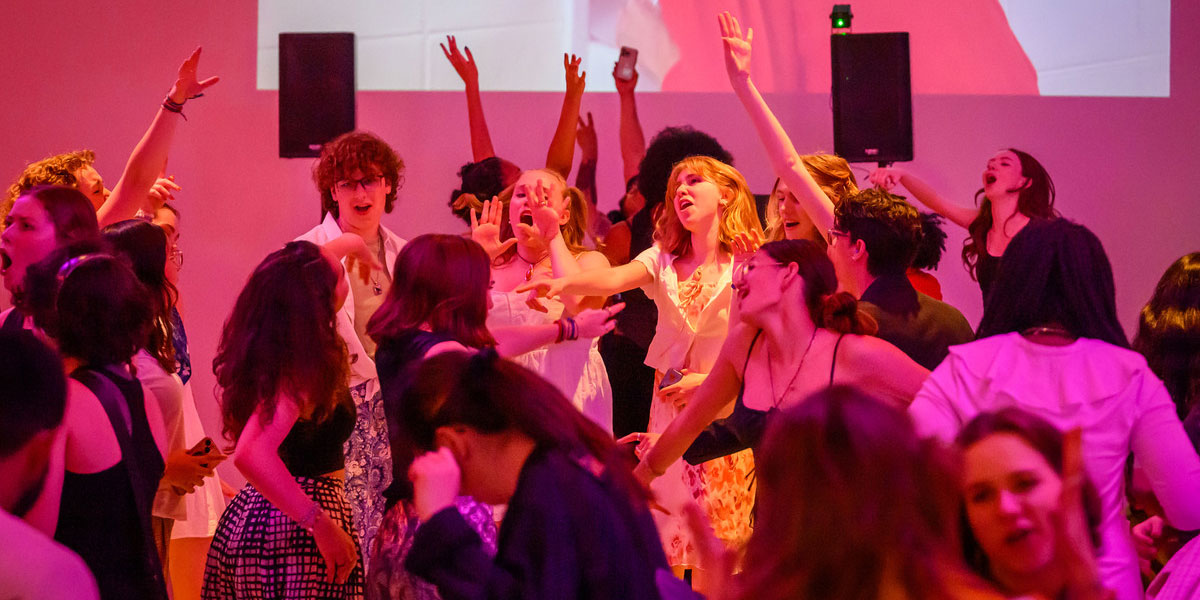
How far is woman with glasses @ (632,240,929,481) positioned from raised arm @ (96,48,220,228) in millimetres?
2102

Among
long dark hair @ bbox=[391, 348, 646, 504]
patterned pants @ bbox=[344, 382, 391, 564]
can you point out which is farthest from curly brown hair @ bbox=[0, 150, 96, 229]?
long dark hair @ bbox=[391, 348, 646, 504]

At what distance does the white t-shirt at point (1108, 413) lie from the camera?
6.89 ft

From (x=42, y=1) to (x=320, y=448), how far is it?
415cm

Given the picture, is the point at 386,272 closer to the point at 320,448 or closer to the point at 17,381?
the point at 320,448

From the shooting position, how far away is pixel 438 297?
2.69 meters

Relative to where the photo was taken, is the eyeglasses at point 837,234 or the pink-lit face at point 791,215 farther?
the pink-lit face at point 791,215

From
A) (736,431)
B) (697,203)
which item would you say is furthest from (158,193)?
(736,431)

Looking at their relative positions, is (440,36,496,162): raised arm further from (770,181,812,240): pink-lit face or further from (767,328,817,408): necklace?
(767,328,817,408): necklace

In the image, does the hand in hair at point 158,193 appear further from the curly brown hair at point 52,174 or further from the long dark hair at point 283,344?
the long dark hair at point 283,344

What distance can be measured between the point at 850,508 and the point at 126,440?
4.57ft

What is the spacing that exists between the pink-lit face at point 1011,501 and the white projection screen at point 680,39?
14.5 ft

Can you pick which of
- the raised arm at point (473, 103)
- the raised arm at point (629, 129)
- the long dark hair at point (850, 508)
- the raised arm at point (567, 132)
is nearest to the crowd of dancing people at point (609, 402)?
the long dark hair at point (850, 508)

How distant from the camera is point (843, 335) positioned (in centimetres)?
262

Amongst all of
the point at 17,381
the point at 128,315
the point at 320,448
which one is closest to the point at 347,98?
the point at 320,448
